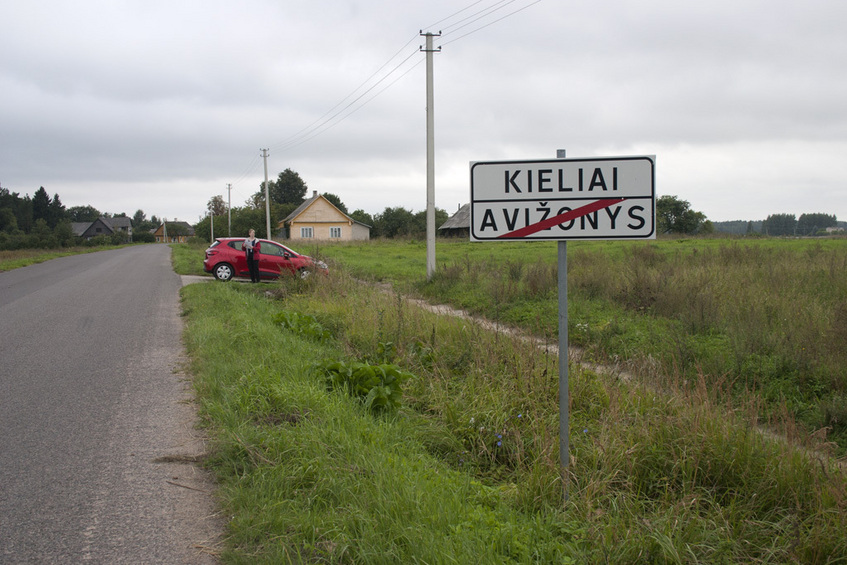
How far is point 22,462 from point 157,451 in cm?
92

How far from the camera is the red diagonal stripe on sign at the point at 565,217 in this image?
3324 millimetres

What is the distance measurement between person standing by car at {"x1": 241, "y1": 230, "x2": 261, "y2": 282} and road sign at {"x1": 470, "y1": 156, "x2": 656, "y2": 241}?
16.3m

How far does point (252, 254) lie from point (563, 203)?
55.2ft

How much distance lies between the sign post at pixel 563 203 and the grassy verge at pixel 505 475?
517 mm

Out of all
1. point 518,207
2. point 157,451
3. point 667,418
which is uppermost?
point 518,207

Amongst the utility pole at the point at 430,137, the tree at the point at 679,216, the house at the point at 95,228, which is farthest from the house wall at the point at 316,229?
the house at the point at 95,228

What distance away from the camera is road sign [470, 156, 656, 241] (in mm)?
3279

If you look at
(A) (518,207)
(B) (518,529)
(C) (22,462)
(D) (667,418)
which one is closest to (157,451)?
(C) (22,462)

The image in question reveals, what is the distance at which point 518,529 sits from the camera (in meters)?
3.01

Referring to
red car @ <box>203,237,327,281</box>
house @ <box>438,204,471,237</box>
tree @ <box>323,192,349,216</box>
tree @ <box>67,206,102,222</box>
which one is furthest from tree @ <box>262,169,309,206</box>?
red car @ <box>203,237,327,281</box>

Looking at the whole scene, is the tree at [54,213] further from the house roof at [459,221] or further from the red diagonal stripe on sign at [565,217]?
the red diagonal stripe on sign at [565,217]

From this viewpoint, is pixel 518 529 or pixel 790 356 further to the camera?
pixel 790 356

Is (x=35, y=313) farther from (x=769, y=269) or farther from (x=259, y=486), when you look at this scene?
(x=769, y=269)

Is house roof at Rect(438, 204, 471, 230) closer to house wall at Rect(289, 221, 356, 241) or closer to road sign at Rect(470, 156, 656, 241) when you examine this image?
house wall at Rect(289, 221, 356, 241)
